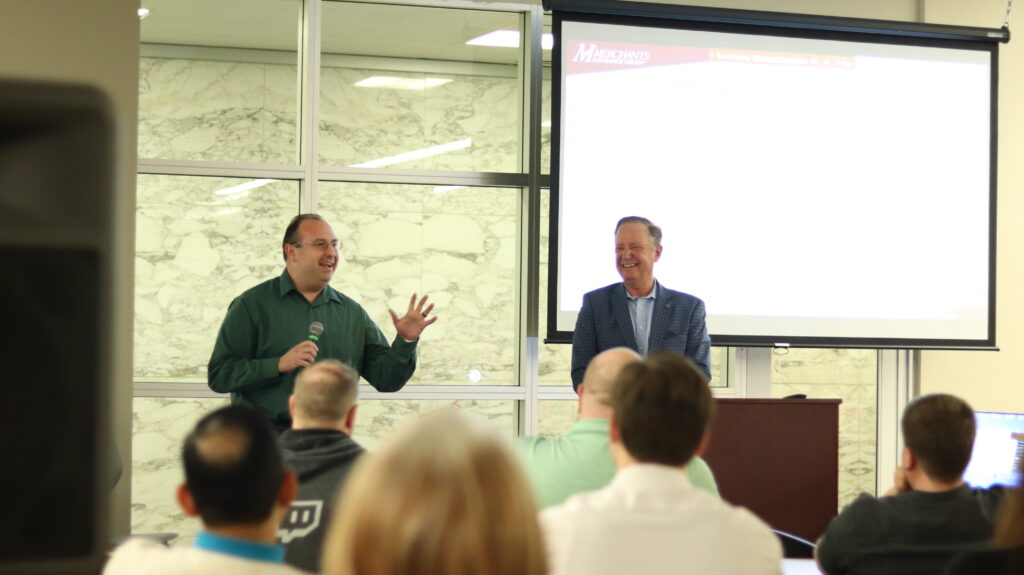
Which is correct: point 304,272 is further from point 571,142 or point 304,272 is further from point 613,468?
point 613,468

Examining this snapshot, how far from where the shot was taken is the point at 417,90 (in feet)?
18.3

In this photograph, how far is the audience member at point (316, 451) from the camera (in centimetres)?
235

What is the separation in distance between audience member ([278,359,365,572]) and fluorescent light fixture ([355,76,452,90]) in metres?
3.11

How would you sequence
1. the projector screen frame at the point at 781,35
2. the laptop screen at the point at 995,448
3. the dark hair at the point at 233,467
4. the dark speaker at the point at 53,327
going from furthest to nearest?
1. the projector screen frame at the point at 781,35
2. the laptop screen at the point at 995,448
3. the dark hair at the point at 233,467
4. the dark speaker at the point at 53,327

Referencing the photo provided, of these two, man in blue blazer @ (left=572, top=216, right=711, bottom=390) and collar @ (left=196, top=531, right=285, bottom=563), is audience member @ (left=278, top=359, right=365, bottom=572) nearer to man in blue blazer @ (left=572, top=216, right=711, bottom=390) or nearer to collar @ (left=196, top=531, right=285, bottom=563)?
collar @ (left=196, top=531, right=285, bottom=563)

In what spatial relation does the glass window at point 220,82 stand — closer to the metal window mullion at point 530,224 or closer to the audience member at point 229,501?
the metal window mullion at point 530,224

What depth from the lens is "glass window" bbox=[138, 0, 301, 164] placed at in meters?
5.26

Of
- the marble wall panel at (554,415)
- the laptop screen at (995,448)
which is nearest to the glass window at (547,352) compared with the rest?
the marble wall panel at (554,415)

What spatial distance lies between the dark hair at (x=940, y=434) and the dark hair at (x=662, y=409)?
1.93ft

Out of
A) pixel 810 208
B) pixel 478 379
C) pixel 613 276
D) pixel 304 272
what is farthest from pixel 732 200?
pixel 304 272

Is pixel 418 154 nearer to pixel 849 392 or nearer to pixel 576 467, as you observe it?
pixel 849 392

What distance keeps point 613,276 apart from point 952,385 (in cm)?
216

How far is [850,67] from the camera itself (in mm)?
5355

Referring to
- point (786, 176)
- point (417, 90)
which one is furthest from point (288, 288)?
point (786, 176)
